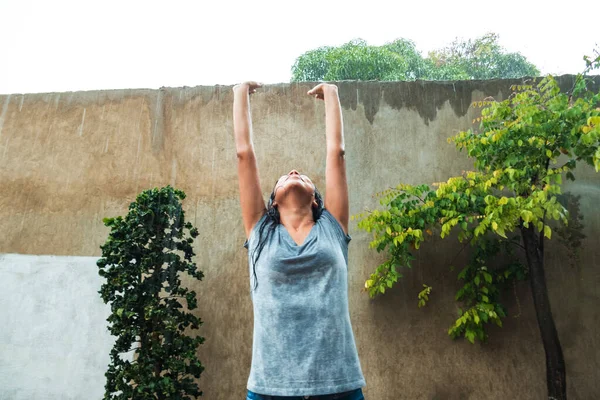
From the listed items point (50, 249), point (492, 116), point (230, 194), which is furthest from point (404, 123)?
point (50, 249)

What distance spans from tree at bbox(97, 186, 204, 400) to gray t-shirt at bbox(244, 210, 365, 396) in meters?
1.60

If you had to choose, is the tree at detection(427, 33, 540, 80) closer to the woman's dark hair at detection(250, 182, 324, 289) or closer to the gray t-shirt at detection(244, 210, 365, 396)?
the woman's dark hair at detection(250, 182, 324, 289)

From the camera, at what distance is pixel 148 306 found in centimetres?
265

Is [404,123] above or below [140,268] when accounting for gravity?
above

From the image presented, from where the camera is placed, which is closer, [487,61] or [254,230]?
[254,230]

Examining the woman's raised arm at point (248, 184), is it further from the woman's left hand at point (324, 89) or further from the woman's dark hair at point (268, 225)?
the woman's left hand at point (324, 89)

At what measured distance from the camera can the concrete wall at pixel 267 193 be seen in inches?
120

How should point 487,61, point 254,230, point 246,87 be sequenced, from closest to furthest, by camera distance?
point 254,230, point 246,87, point 487,61

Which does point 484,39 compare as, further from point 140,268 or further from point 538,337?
point 140,268

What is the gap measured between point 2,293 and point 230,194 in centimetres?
190

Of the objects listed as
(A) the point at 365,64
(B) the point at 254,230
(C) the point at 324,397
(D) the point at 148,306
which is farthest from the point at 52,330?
(A) the point at 365,64

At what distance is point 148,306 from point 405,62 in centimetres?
1348

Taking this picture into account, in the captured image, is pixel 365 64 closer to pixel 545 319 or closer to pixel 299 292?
pixel 545 319

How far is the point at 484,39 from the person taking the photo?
16.7m
